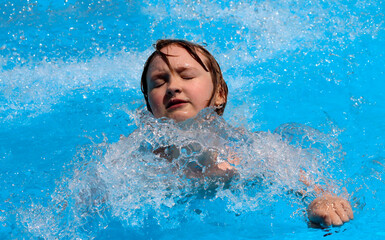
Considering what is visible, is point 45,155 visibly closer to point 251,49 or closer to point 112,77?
point 112,77

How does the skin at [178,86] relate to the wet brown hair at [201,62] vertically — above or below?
below

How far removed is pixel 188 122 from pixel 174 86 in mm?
188

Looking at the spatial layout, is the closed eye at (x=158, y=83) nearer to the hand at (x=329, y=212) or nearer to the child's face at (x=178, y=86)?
the child's face at (x=178, y=86)

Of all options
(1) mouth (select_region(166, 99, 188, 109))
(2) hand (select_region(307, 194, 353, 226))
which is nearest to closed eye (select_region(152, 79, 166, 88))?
(1) mouth (select_region(166, 99, 188, 109))

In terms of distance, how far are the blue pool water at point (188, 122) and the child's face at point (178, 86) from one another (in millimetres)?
69

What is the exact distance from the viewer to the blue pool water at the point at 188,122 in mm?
2049

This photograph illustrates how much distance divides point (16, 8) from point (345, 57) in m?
2.86

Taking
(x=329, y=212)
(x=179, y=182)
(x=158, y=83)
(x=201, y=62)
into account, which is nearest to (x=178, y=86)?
(x=158, y=83)

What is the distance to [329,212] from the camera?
1641 mm

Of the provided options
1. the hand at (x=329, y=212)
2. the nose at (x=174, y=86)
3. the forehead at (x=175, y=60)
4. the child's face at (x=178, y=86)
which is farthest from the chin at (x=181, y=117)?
the hand at (x=329, y=212)

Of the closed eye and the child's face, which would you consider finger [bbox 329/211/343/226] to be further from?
the closed eye

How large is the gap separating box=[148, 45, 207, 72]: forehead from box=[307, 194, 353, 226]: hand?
0.89m

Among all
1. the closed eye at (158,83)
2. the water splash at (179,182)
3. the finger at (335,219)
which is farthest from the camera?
the closed eye at (158,83)

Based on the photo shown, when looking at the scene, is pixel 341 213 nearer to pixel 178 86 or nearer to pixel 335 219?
pixel 335 219
